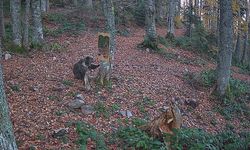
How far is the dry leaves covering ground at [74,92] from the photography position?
8391mm

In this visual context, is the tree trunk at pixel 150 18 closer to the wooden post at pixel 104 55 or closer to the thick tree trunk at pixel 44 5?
the wooden post at pixel 104 55

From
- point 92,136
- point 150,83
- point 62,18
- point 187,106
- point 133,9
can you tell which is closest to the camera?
point 92,136

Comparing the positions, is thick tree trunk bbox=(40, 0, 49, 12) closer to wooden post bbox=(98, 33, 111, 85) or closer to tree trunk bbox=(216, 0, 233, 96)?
wooden post bbox=(98, 33, 111, 85)

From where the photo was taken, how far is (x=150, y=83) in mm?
13234

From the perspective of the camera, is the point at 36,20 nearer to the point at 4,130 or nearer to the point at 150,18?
the point at 150,18

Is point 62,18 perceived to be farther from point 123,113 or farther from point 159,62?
point 123,113

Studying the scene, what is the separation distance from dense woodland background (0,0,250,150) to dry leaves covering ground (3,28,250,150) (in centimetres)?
3

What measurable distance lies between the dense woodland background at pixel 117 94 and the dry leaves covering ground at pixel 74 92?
0.09ft

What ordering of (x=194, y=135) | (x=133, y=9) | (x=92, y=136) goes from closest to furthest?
(x=92, y=136) < (x=194, y=135) < (x=133, y=9)

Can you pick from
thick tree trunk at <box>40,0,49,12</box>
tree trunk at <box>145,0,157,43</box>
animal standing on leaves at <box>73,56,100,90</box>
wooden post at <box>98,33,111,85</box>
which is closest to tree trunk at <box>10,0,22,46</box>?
animal standing on leaves at <box>73,56,100,90</box>

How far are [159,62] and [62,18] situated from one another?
31.1 feet

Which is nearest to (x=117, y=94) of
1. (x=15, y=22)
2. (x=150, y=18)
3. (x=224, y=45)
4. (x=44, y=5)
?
(x=224, y=45)

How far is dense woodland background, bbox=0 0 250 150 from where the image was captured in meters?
8.14

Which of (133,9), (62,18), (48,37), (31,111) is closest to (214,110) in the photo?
(31,111)
